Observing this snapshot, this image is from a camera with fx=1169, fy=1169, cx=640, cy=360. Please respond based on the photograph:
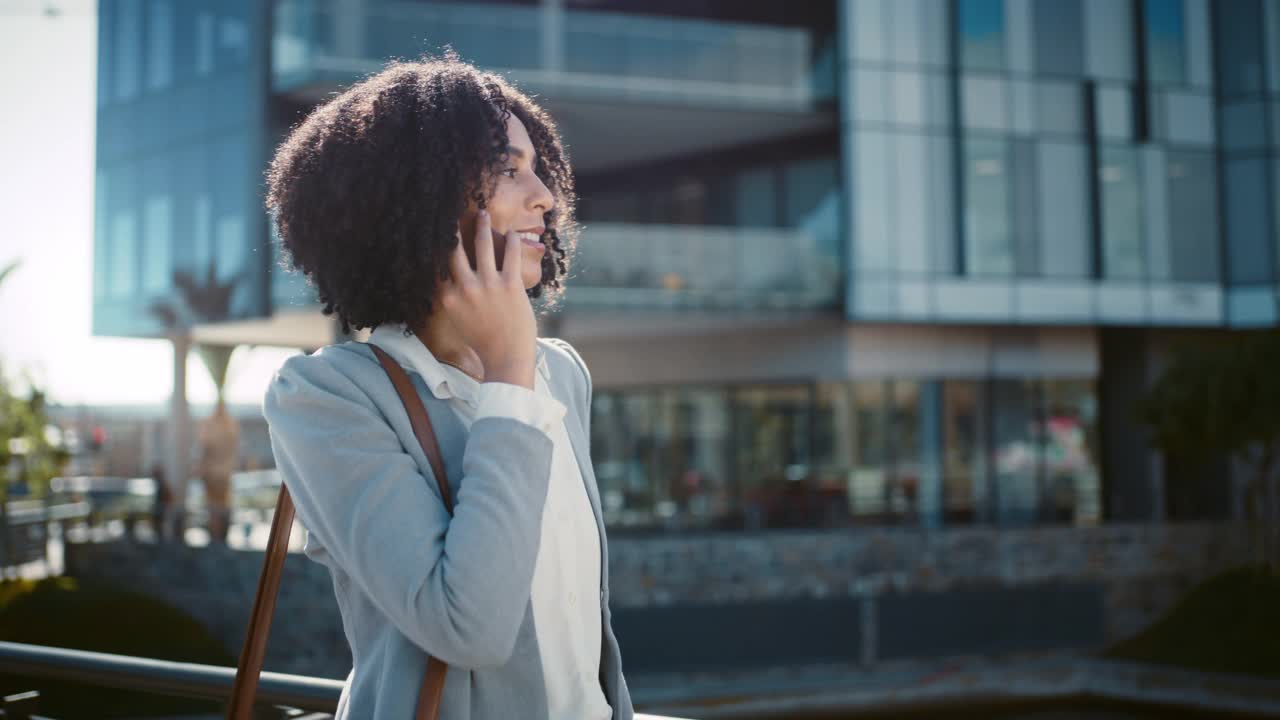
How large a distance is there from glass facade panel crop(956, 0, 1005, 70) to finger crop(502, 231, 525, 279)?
73.3ft

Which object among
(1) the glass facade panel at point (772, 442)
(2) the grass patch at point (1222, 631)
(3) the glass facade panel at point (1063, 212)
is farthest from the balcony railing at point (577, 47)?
(2) the grass patch at point (1222, 631)

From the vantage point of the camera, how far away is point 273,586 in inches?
61.1

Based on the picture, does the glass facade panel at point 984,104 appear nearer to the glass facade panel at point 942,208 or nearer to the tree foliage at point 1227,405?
the glass facade panel at point 942,208

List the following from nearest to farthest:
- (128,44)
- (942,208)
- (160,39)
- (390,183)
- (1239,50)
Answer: (390,183) < (128,44) < (160,39) < (942,208) < (1239,50)

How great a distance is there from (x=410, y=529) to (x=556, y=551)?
10.7 inches

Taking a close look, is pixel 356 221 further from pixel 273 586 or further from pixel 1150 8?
pixel 1150 8

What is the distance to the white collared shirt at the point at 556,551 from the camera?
1.50 m

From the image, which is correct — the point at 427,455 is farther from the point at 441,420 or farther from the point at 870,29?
the point at 870,29

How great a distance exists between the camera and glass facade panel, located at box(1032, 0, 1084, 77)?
22750mm

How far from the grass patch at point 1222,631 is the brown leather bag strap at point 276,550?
65.8 ft

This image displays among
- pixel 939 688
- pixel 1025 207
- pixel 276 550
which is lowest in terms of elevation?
pixel 939 688

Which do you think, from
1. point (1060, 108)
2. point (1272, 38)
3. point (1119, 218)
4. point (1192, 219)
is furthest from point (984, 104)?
point (1272, 38)

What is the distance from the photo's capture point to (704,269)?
2050 cm

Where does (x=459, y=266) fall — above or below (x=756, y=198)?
below
